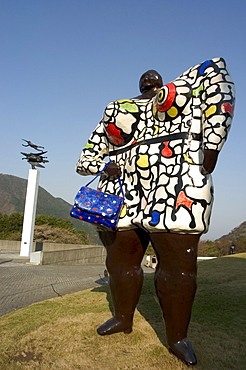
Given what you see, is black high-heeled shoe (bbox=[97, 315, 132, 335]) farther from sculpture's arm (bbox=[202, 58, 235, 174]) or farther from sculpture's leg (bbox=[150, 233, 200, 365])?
sculpture's arm (bbox=[202, 58, 235, 174])

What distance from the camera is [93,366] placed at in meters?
2.32

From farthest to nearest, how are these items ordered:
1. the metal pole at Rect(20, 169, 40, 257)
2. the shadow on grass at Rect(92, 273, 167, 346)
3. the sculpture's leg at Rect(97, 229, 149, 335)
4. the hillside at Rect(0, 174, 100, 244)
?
the hillside at Rect(0, 174, 100, 244) → the metal pole at Rect(20, 169, 40, 257) → the shadow on grass at Rect(92, 273, 167, 346) → the sculpture's leg at Rect(97, 229, 149, 335)

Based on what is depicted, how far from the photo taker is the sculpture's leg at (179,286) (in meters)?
2.36

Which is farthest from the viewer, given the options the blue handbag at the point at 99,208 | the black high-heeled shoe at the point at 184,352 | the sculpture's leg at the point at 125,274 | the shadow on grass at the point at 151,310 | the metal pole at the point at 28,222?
the metal pole at the point at 28,222

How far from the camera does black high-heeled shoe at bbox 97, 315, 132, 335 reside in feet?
9.48

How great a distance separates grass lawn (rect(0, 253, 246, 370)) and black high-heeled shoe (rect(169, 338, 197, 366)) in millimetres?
47

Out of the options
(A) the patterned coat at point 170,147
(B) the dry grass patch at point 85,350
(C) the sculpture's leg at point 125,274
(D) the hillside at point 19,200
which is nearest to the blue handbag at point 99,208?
(A) the patterned coat at point 170,147

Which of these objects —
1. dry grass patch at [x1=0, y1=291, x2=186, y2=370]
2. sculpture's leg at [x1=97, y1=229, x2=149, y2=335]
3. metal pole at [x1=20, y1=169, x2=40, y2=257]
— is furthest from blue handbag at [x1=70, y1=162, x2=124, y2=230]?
metal pole at [x1=20, y1=169, x2=40, y2=257]

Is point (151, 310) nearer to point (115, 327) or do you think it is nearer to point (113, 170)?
point (115, 327)

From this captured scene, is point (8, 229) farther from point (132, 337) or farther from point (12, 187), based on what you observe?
point (12, 187)

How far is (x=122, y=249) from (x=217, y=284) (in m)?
3.56

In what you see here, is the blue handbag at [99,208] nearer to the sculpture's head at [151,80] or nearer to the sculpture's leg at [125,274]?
the sculpture's leg at [125,274]

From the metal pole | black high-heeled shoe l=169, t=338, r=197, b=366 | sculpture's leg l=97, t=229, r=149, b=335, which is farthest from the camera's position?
the metal pole

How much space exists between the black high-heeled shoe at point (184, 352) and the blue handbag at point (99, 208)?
1015mm
